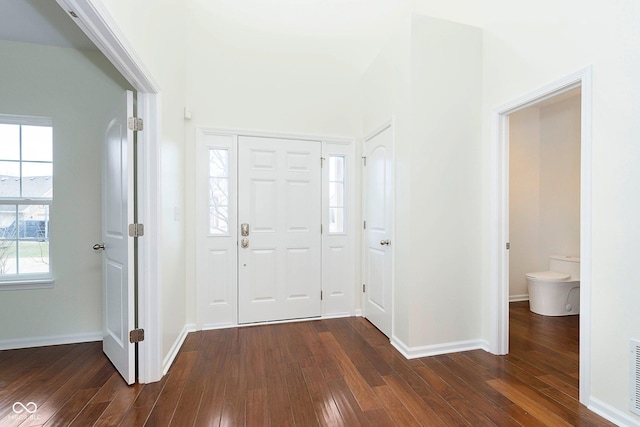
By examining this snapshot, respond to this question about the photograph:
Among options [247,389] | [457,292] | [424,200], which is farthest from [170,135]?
[457,292]

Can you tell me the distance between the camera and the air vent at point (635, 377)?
1.51 m

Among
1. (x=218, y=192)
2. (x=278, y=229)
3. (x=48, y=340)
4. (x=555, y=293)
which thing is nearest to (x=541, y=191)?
(x=555, y=293)

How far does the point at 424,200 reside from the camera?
7.98 ft

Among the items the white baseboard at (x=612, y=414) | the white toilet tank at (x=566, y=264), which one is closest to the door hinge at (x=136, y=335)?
the white baseboard at (x=612, y=414)

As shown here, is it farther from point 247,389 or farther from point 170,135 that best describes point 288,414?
point 170,135

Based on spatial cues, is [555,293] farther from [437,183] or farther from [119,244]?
[119,244]

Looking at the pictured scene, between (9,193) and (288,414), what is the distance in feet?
10.2

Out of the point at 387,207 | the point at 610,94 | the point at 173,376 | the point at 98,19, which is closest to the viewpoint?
the point at 98,19

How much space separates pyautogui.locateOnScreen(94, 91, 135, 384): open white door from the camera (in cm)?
194

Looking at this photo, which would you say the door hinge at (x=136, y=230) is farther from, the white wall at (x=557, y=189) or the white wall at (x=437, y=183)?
the white wall at (x=557, y=189)

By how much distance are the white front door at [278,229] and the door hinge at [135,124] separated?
1.14m

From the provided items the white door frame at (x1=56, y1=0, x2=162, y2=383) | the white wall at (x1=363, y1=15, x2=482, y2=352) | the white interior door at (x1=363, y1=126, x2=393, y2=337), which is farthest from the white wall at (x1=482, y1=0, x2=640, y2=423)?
the white door frame at (x1=56, y1=0, x2=162, y2=383)

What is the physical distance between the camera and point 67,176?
2637mm

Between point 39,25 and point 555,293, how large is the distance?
5.62m
